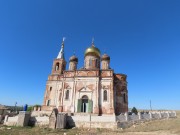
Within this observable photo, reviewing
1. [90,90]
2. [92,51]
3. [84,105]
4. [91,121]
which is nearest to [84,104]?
[84,105]

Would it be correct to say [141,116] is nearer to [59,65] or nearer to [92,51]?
[92,51]

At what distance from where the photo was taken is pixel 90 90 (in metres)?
22.6

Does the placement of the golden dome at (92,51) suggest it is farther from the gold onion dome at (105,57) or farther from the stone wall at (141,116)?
the stone wall at (141,116)

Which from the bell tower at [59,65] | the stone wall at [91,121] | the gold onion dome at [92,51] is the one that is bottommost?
the stone wall at [91,121]

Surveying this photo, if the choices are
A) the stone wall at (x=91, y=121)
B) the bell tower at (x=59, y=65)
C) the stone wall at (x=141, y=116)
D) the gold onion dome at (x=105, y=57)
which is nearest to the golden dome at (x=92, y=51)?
the gold onion dome at (x=105, y=57)

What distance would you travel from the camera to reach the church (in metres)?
21.8

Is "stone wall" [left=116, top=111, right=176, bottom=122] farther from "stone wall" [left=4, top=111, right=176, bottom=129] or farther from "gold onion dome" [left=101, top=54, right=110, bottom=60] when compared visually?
"gold onion dome" [left=101, top=54, right=110, bottom=60]

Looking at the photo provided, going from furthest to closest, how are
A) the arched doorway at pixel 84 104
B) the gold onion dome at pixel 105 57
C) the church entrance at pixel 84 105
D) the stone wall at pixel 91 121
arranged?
the gold onion dome at pixel 105 57 → the arched doorway at pixel 84 104 → the church entrance at pixel 84 105 → the stone wall at pixel 91 121

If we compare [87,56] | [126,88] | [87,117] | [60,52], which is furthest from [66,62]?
[87,117]

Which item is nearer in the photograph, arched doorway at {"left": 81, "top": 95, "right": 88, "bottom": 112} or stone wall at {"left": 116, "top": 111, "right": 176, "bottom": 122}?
stone wall at {"left": 116, "top": 111, "right": 176, "bottom": 122}

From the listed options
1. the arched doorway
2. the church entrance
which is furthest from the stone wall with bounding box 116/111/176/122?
the arched doorway

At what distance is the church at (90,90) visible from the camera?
71.5ft

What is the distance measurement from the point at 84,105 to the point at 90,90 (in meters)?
2.37

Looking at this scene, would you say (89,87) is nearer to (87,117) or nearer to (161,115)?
(87,117)
